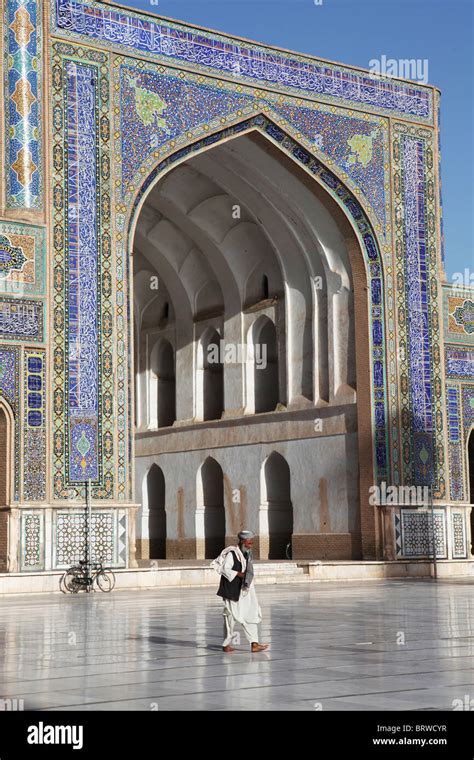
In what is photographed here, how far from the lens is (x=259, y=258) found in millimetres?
20578

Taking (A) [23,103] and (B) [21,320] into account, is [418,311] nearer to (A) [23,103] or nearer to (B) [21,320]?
(B) [21,320]

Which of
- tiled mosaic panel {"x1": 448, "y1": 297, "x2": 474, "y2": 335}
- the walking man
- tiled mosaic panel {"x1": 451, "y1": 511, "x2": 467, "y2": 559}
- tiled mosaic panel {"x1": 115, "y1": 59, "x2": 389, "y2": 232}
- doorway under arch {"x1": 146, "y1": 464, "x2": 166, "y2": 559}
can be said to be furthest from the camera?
doorway under arch {"x1": 146, "y1": 464, "x2": 166, "y2": 559}

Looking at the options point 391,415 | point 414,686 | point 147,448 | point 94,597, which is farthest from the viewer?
point 147,448

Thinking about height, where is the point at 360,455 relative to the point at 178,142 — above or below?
below

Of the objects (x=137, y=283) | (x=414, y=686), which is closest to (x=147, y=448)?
(x=137, y=283)

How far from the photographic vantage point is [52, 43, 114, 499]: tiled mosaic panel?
50.1 feet

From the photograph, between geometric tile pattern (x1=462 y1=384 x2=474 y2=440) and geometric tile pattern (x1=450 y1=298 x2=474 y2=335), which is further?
geometric tile pattern (x1=450 y1=298 x2=474 y2=335)

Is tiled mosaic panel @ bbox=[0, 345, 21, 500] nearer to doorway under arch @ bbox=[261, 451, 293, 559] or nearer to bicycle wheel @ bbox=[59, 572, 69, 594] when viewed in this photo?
bicycle wheel @ bbox=[59, 572, 69, 594]

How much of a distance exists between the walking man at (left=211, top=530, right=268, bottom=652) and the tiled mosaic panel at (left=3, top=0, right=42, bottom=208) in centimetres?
847

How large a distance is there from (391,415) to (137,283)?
6.89 m

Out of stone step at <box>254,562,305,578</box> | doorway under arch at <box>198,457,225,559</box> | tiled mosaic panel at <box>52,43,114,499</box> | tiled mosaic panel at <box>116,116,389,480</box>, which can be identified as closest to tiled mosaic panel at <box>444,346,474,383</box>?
tiled mosaic panel at <box>116,116,389,480</box>

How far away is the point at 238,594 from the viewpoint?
7.77 metres

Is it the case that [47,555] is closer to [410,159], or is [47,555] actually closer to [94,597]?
[94,597]

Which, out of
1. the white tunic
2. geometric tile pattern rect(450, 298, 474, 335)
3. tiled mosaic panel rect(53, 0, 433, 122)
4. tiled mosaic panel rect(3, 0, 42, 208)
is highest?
tiled mosaic panel rect(53, 0, 433, 122)
